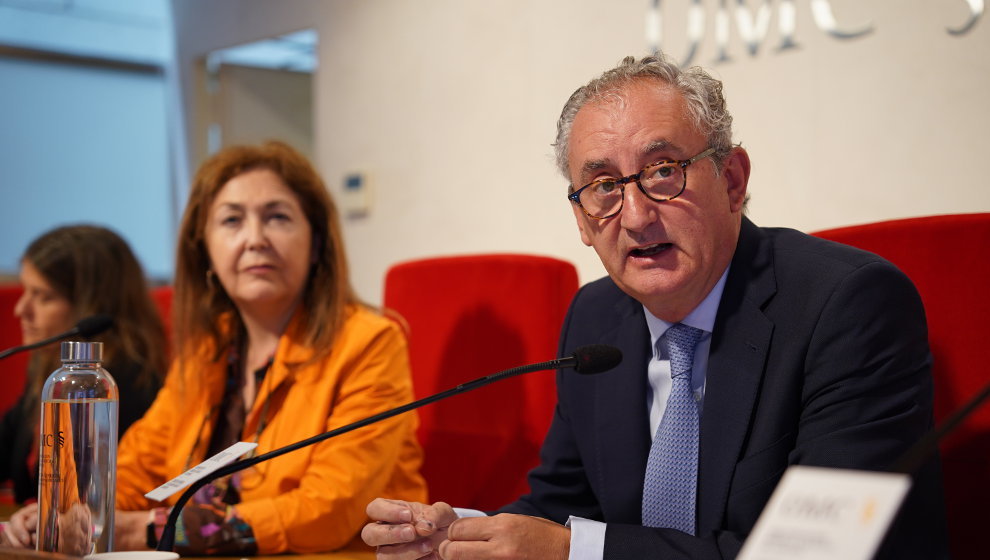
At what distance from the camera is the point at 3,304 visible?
10.7 ft

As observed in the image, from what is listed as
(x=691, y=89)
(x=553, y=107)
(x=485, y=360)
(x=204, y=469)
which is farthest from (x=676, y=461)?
(x=553, y=107)

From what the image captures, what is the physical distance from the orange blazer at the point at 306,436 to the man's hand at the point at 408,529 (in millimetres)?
406

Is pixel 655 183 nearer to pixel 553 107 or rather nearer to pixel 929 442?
pixel 929 442

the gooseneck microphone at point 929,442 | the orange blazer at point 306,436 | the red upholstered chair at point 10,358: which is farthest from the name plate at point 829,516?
the red upholstered chair at point 10,358

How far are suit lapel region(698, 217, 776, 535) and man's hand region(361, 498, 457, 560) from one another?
387mm

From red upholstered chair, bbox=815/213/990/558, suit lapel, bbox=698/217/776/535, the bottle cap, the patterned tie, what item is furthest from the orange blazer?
red upholstered chair, bbox=815/213/990/558

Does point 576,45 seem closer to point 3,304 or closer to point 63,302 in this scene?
point 63,302

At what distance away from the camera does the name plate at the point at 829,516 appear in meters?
0.68

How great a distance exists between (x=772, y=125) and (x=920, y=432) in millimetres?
1416

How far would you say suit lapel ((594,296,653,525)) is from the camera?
1.55 meters

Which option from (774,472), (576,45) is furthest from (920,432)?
(576,45)

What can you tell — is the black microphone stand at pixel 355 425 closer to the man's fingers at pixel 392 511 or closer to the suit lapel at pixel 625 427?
the man's fingers at pixel 392 511

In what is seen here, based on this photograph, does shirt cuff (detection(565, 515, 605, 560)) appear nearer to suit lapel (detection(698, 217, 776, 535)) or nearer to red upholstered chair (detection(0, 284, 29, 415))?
suit lapel (detection(698, 217, 776, 535))

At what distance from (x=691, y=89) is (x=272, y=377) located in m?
1.11
